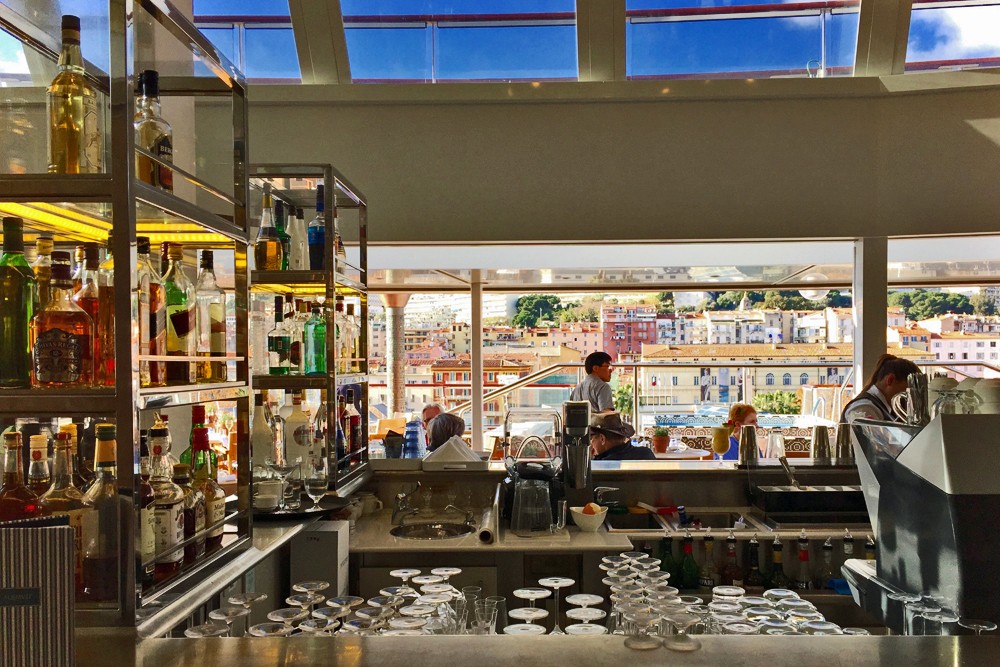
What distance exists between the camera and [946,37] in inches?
177

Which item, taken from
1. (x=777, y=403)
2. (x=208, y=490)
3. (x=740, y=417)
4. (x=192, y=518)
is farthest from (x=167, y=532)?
(x=777, y=403)

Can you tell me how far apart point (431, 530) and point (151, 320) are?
1.63 m

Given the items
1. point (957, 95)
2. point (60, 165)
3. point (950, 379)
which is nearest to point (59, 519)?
point (60, 165)

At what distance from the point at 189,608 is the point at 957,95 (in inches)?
180

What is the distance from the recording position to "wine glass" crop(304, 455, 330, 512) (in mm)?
2789

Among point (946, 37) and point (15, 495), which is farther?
point (946, 37)

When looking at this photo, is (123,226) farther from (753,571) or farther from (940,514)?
(753,571)

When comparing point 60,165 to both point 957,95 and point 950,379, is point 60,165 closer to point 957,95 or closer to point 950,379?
point 950,379

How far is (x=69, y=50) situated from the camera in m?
1.50

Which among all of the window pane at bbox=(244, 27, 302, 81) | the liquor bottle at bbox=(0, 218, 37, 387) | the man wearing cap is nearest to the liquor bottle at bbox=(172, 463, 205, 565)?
the liquor bottle at bbox=(0, 218, 37, 387)

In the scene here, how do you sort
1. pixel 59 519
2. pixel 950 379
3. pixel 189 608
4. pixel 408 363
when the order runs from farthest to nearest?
pixel 408 363
pixel 950 379
pixel 189 608
pixel 59 519

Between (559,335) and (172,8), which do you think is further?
(559,335)

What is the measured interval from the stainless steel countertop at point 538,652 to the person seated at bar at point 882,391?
2.77 m

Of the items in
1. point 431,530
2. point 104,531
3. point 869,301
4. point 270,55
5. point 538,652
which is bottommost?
point 431,530
